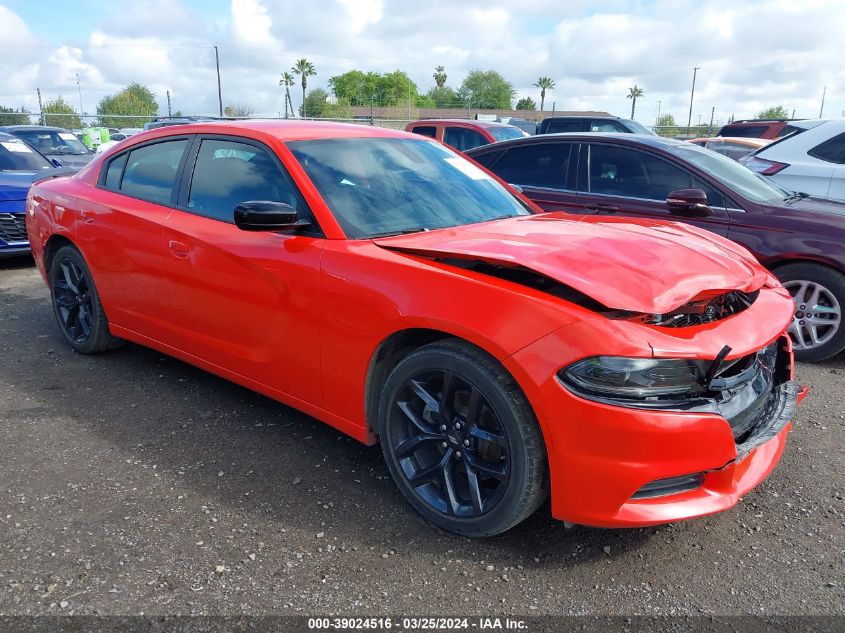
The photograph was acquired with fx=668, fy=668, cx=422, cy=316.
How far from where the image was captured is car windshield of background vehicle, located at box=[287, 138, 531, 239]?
3143mm

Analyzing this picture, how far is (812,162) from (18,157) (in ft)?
32.1

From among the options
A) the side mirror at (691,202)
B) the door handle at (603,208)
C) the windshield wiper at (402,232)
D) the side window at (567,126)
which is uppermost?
the side window at (567,126)

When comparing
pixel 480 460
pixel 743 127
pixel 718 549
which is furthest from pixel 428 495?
pixel 743 127

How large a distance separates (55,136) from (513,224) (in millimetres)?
13098

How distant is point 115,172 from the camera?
433cm

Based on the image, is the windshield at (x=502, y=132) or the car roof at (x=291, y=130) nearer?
the car roof at (x=291, y=130)

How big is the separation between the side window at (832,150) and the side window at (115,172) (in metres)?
6.74

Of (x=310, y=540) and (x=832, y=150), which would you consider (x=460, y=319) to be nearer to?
(x=310, y=540)

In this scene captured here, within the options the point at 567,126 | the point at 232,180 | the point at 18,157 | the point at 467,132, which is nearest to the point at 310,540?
the point at 232,180

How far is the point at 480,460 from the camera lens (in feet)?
8.37

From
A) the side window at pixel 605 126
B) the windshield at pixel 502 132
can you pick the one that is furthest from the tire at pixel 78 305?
the side window at pixel 605 126

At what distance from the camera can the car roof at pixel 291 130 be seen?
11.4 feet

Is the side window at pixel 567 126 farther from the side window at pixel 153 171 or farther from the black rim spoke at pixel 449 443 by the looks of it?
the black rim spoke at pixel 449 443

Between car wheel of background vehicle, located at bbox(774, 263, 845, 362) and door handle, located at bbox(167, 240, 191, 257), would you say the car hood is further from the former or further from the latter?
car wheel of background vehicle, located at bbox(774, 263, 845, 362)
